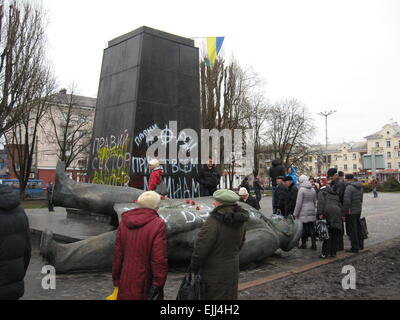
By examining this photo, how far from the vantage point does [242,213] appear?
10.5 feet

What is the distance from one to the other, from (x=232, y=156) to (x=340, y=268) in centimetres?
2551

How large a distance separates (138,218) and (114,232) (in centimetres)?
263

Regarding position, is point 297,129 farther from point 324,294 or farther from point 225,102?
point 324,294

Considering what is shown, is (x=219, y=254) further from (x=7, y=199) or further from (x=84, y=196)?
(x=84, y=196)

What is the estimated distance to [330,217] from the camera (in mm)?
6969

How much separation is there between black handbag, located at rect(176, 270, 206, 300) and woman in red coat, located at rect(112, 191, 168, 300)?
0.74 ft

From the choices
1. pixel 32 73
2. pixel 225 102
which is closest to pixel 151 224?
pixel 32 73

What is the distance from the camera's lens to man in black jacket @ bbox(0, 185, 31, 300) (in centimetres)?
259

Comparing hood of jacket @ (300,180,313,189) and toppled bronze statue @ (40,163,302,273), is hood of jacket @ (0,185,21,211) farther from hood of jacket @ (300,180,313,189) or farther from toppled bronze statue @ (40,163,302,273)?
hood of jacket @ (300,180,313,189)

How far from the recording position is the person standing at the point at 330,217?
6.94 meters

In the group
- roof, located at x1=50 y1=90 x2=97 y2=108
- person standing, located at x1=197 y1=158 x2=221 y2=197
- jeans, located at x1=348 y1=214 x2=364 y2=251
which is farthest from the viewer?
roof, located at x1=50 y1=90 x2=97 y2=108

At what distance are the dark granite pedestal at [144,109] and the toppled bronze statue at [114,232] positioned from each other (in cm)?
207

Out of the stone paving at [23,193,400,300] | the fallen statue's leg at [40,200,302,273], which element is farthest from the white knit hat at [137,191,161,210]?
the fallen statue's leg at [40,200,302,273]

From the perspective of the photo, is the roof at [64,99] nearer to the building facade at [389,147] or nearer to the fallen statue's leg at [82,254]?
the fallen statue's leg at [82,254]
